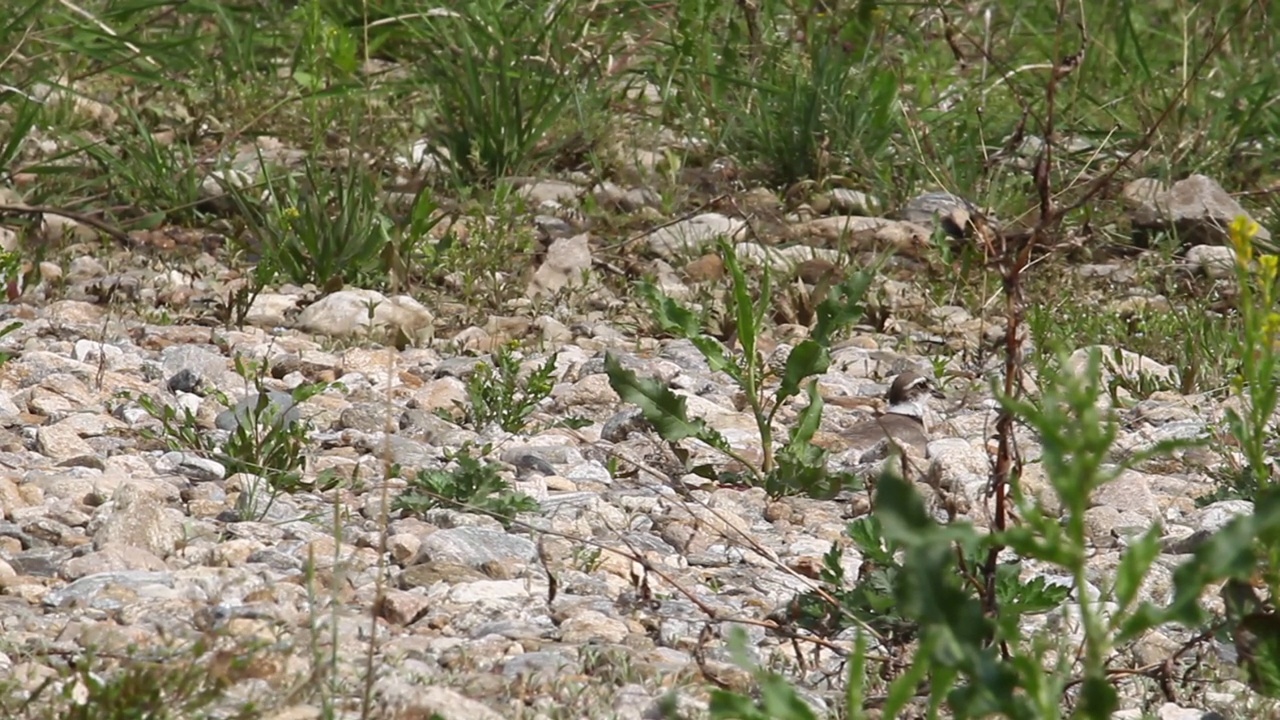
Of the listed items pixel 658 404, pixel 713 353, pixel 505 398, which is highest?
pixel 713 353

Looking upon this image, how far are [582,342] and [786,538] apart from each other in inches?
56.4

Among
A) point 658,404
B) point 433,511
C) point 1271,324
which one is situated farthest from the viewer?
point 658,404

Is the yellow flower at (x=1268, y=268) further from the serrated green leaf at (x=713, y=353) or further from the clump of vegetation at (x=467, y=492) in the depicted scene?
the serrated green leaf at (x=713, y=353)

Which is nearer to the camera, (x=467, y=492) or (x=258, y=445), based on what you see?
(x=467, y=492)

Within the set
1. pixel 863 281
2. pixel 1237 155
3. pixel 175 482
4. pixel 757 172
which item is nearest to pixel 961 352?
pixel 863 281

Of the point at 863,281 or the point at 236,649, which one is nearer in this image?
the point at 236,649

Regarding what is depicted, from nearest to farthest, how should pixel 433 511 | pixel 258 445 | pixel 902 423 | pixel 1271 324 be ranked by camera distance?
pixel 1271 324
pixel 433 511
pixel 258 445
pixel 902 423

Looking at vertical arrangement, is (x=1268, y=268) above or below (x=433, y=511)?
above

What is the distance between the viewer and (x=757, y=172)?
5660 mm

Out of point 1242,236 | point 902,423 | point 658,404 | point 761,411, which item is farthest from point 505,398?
point 1242,236

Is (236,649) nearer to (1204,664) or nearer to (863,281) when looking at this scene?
(1204,664)

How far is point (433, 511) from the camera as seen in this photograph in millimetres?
3084

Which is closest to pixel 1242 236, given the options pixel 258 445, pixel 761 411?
pixel 761 411

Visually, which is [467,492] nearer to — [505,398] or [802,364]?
[505,398]
